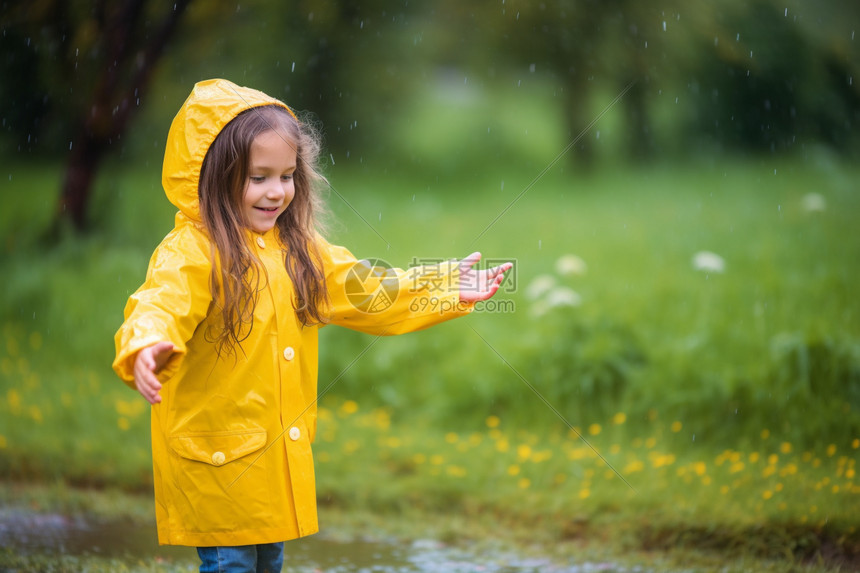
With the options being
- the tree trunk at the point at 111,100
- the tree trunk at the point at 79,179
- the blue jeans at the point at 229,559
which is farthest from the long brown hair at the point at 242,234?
the tree trunk at the point at 79,179

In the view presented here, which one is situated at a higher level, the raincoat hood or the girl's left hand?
the raincoat hood

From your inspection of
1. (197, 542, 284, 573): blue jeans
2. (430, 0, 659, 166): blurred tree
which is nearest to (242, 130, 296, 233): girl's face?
(197, 542, 284, 573): blue jeans

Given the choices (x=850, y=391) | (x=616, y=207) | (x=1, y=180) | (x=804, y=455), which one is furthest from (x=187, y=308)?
(x=1, y=180)

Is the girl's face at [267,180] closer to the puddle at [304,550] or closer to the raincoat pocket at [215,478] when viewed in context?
the raincoat pocket at [215,478]

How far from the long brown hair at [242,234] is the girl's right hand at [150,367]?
0.37m

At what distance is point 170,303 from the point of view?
2.33 metres

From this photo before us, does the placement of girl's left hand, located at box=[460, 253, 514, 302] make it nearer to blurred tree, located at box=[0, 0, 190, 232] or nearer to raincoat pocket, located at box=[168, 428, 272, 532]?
raincoat pocket, located at box=[168, 428, 272, 532]

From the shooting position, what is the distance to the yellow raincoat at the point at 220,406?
248cm

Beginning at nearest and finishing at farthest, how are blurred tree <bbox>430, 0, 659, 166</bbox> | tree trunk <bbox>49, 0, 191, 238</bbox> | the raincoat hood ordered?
1. the raincoat hood
2. tree trunk <bbox>49, 0, 191, 238</bbox>
3. blurred tree <bbox>430, 0, 659, 166</bbox>

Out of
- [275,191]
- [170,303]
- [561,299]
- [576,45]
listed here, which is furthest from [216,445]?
[576,45]

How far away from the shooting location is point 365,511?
14.4 ft

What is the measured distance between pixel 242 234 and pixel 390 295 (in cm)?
53

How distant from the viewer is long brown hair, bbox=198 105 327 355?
2.50 meters

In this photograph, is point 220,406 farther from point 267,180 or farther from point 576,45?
point 576,45
